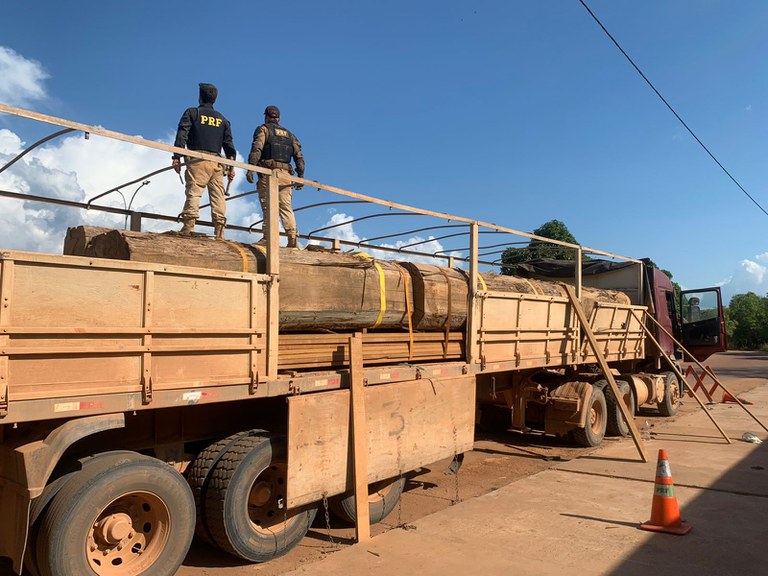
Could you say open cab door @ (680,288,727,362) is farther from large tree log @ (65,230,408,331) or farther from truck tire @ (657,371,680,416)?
large tree log @ (65,230,408,331)

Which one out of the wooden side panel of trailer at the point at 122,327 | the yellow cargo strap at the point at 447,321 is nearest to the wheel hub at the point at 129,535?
the wooden side panel of trailer at the point at 122,327

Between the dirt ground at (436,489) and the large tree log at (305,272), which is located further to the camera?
the dirt ground at (436,489)

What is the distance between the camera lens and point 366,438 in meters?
4.82

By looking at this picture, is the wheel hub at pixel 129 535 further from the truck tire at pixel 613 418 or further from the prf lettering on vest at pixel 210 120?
the truck tire at pixel 613 418

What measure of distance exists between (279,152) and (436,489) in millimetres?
4164

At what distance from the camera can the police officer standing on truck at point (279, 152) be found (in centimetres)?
586

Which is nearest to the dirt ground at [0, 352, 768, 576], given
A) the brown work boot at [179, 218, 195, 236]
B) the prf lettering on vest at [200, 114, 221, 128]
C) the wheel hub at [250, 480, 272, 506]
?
the wheel hub at [250, 480, 272, 506]

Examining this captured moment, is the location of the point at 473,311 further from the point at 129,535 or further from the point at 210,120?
the point at 129,535

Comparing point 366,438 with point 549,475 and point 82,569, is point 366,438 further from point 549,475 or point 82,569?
point 549,475

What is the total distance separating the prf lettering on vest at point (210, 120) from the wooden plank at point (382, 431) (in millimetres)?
2882

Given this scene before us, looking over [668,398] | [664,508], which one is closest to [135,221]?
[664,508]

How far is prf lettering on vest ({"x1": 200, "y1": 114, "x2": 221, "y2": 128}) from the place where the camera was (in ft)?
18.1

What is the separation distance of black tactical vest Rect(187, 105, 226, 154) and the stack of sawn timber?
157 cm

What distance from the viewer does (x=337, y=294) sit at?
4.85 m
